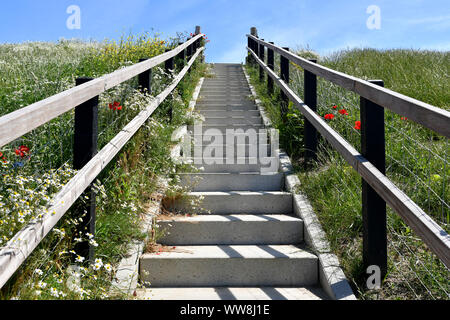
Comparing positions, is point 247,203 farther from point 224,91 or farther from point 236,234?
point 224,91

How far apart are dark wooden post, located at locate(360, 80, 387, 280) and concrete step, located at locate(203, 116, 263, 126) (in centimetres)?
452

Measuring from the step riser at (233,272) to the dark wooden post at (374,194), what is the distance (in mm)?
643

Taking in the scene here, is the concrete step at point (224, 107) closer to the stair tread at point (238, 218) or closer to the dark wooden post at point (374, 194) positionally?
the stair tread at point (238, 218)

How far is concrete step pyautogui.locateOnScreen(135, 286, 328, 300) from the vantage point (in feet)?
12.1

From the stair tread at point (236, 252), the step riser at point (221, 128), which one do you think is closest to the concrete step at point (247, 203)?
the stair tread at point (236, 252)

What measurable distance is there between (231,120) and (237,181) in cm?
271

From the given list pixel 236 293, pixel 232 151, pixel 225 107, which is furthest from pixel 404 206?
pixel 225 107

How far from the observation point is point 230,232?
14.9 ft

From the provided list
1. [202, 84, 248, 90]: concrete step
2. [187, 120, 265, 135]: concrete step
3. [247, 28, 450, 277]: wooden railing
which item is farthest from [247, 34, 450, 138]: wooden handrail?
[202, 84, 248, 90]: concrete step

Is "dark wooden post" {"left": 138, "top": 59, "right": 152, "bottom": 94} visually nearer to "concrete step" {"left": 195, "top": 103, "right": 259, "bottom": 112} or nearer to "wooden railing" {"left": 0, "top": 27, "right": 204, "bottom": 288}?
"wooden railing" {"left": 0, "top": 27, "right": 204, "bottom": 288}

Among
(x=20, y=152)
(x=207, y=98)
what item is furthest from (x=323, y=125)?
(x=207, y=98)

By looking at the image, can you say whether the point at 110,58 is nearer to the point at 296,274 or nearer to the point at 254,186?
the point at 254,186

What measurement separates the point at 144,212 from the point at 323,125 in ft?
6.06

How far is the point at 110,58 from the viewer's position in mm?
12172
